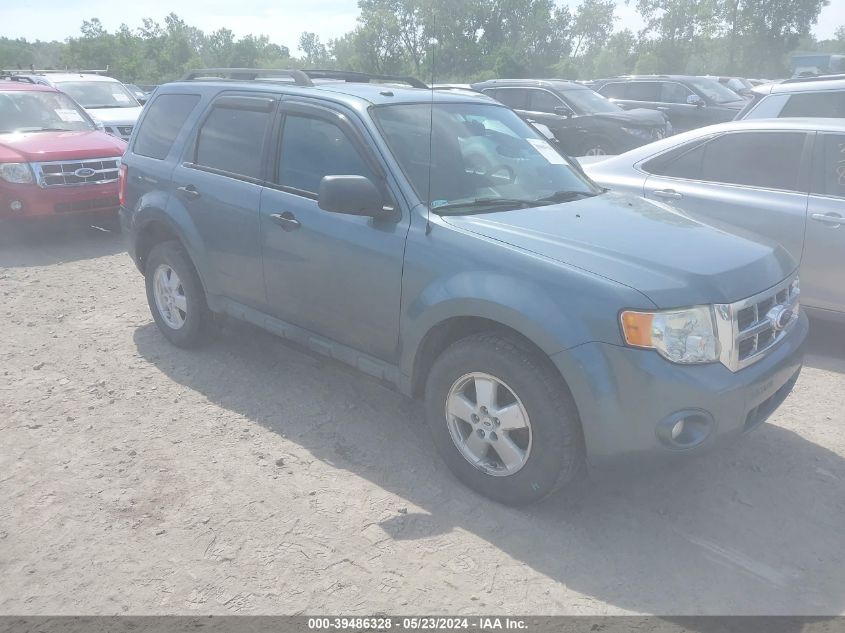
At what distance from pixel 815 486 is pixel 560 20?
160 feet

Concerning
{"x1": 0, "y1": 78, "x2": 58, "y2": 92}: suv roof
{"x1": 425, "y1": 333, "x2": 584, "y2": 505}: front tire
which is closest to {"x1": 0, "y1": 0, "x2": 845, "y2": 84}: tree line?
{"x1": 0, "y1": 78, "x2": 58, "y2": 92}: suv roof

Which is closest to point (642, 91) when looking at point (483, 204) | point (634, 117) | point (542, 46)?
point (634, 117)

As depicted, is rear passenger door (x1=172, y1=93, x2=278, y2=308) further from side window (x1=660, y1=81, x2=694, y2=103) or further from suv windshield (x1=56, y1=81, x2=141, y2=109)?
side window (x1=660, y1=81, x2=694, y2=103)

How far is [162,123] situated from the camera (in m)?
5.44

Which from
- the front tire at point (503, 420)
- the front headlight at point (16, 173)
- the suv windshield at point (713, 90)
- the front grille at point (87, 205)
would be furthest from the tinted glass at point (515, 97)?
the front tire at point (503, 420)

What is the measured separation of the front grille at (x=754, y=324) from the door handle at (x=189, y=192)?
3.30m

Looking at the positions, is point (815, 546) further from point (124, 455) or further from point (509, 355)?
point (124, 455)

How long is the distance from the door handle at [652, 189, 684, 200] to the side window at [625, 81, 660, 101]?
12649 mm

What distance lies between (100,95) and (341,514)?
41.2 feet

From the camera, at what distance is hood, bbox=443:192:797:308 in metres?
3.10

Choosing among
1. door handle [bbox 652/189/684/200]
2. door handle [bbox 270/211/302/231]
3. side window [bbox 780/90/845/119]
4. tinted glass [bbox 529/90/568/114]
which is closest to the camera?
door handle [bbox 270/211/302/231]

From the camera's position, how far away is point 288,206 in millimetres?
4262

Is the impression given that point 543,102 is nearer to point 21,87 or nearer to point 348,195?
point 21,87

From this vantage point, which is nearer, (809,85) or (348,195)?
(348,195)
